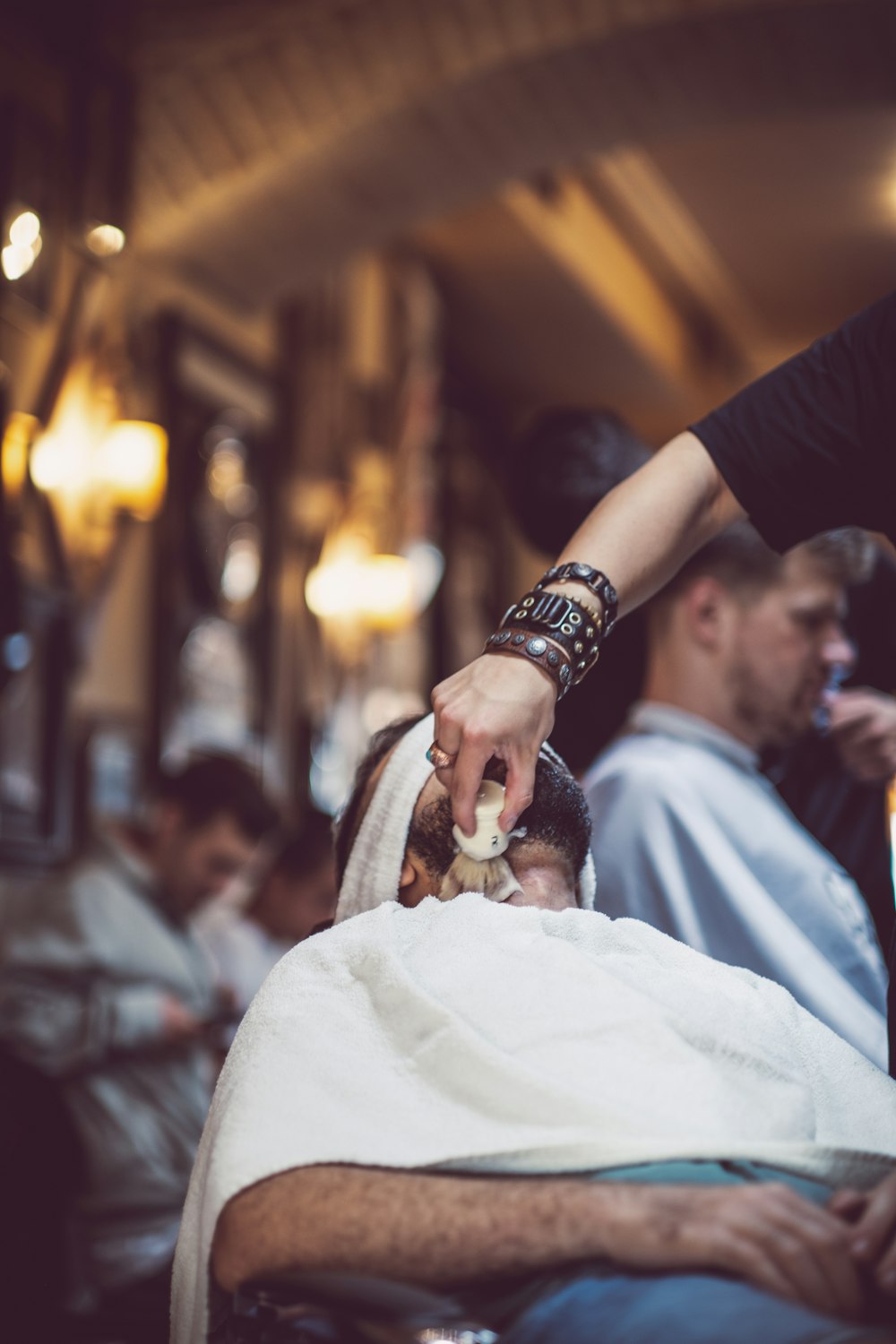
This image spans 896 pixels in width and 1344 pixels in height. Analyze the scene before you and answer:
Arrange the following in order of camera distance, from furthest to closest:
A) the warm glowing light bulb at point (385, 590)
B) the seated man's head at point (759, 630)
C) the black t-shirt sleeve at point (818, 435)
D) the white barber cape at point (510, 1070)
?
the warm glowing light bulb at point (385, 590), the seated man's head at point (759, 630), the black t-shirt sleeve at point (818, 435), the white barber cape at point (510, 1070)

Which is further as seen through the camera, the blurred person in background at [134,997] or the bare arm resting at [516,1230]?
the blurred person in background at [134,997]

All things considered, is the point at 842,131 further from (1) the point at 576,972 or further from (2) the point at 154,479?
(1) the point at 576,972

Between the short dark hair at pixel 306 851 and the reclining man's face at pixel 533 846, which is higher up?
the reclining man's face at pixel 533 846

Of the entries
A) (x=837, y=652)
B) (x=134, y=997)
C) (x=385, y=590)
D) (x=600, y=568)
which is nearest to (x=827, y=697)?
(x=837, y=652)

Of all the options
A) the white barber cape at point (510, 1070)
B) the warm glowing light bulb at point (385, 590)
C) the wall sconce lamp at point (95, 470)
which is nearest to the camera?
the white barber cape at point (510, 1070)

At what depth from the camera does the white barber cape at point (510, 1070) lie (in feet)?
3.69

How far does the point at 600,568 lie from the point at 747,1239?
68cm

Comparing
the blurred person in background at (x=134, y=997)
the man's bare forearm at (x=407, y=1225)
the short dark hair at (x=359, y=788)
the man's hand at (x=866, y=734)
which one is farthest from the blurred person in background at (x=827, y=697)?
the blurred person in background at (x=134, y=997)

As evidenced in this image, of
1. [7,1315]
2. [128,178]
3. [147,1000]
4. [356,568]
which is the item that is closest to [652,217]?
[356,568]

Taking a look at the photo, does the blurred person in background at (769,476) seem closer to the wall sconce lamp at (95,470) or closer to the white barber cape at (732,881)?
the white barber cape at (732,881)

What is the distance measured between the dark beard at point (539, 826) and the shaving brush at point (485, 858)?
0.02 m

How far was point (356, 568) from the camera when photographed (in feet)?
20.3

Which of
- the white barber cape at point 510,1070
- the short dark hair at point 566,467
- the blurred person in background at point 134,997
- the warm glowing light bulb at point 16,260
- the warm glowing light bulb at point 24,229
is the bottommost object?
the blurred person in background at point 134,997

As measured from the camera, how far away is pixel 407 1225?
1074 millimetres
